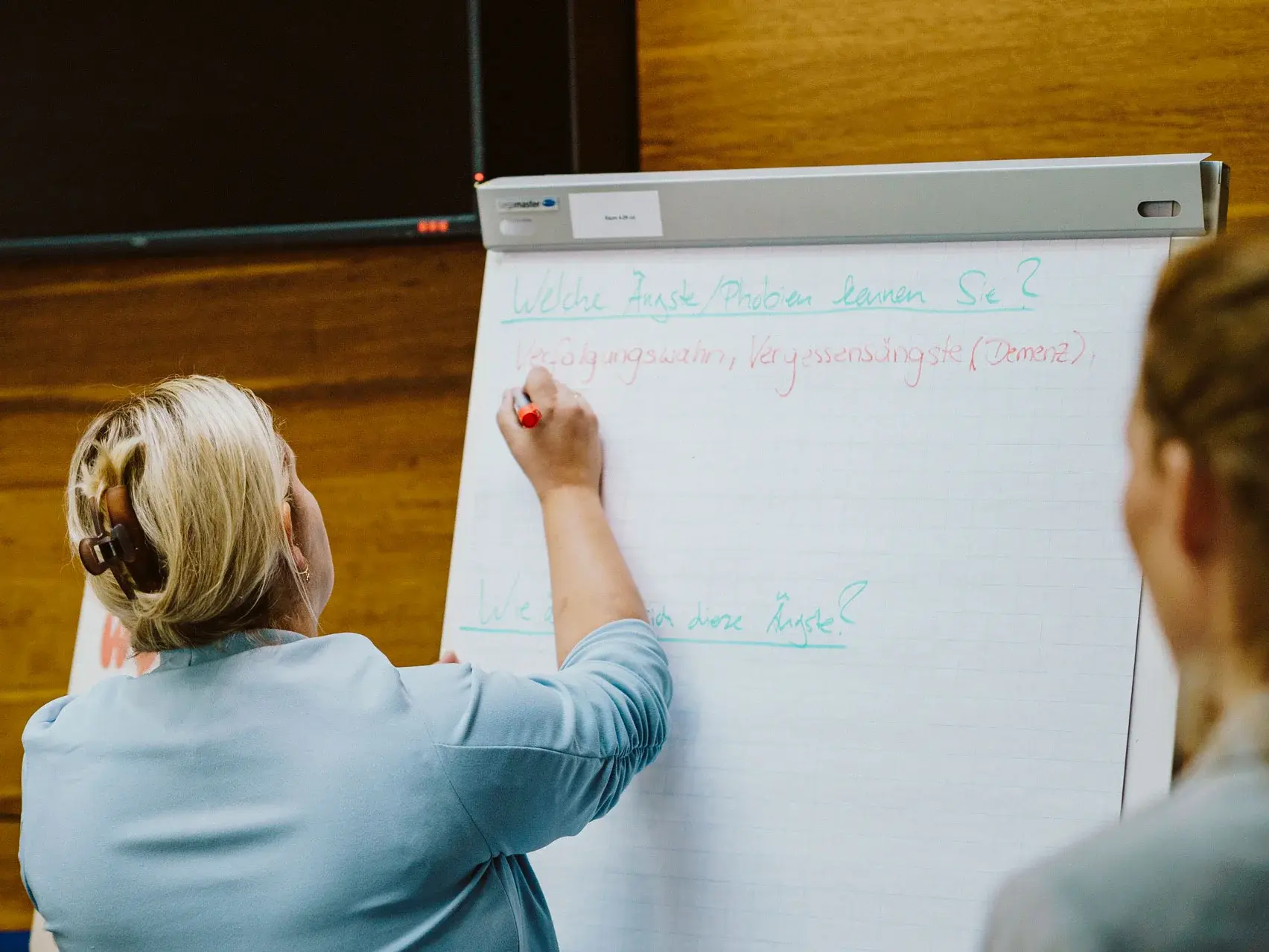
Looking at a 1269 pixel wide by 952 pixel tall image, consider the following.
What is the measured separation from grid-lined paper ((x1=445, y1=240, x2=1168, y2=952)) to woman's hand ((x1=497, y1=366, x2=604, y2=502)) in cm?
2

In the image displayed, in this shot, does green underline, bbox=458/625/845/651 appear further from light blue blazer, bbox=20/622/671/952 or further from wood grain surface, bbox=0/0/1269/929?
wood grain surface, bbox=0/0/1269/929

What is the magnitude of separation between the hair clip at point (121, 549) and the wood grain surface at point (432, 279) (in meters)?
0.76

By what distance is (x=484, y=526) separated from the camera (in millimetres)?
1243

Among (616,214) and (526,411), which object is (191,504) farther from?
(616,214)

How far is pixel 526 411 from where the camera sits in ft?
3.91

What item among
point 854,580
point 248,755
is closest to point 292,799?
point 248,755

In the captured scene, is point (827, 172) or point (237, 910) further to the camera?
point (827, 172)

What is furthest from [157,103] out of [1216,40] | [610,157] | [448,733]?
[1216,40]

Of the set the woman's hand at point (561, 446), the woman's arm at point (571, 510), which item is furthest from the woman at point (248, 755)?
the woman's hand at point (561, 446)

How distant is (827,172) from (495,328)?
0.38 meters

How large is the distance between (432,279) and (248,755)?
90 cm

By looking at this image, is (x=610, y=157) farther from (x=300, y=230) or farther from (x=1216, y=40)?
(x=1216, y=40)

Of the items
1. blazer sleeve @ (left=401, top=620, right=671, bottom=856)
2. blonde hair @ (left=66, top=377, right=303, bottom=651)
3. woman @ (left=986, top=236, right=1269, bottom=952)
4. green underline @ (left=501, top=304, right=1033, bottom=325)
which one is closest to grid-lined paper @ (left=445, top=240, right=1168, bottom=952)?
green underline @ (left=501, top=304, right=1033, bottom=325)

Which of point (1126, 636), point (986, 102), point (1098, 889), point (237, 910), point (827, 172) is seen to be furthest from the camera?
point (986, 102)
